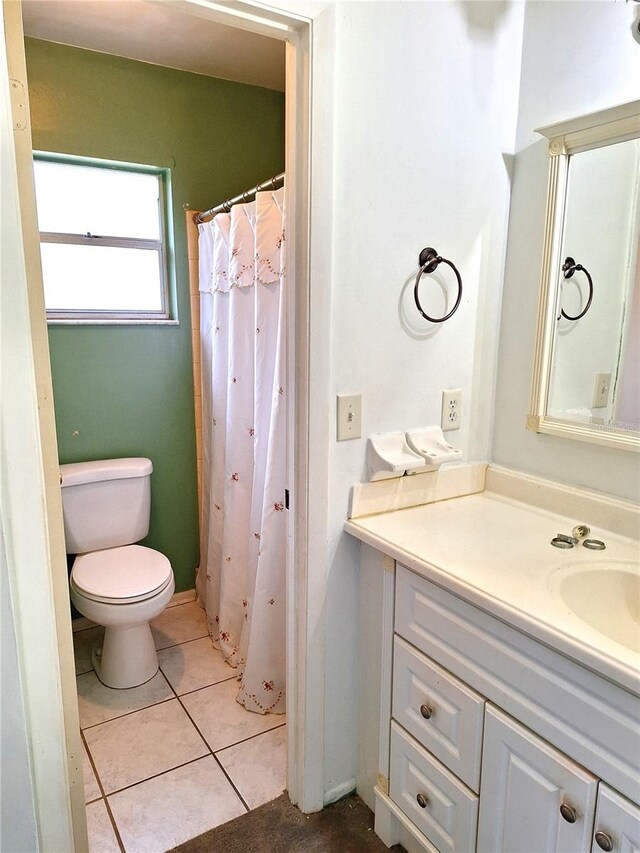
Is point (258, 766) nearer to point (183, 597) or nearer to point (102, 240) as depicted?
point (183, 597)

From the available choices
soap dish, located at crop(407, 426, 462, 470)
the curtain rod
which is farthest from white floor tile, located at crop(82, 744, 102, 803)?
the curtain rod

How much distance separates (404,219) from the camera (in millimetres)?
1446

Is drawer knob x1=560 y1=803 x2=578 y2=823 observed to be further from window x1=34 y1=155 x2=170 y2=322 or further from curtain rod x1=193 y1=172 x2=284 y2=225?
window x1=34 y1=155 x2=170 y2=322

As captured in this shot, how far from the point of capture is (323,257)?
1332 mm

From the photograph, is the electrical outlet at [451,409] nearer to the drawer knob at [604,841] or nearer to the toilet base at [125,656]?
the drawer knob at [604,841]

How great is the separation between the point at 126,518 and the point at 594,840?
1.88 metres

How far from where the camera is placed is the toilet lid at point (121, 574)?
1997 millimetres

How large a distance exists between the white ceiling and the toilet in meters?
1.56

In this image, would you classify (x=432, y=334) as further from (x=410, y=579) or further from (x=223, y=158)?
(x=223, y=158)

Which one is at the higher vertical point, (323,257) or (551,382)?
(323,257)

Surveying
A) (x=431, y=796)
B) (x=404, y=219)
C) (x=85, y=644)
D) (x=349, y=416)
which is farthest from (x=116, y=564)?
(x=404, y=219)

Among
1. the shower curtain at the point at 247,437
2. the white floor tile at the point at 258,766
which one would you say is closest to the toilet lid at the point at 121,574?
the shower curtain at the point at 247,437

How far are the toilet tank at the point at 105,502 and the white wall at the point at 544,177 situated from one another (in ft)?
4.71

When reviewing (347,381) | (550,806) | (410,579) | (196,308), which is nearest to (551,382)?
(347,381)
